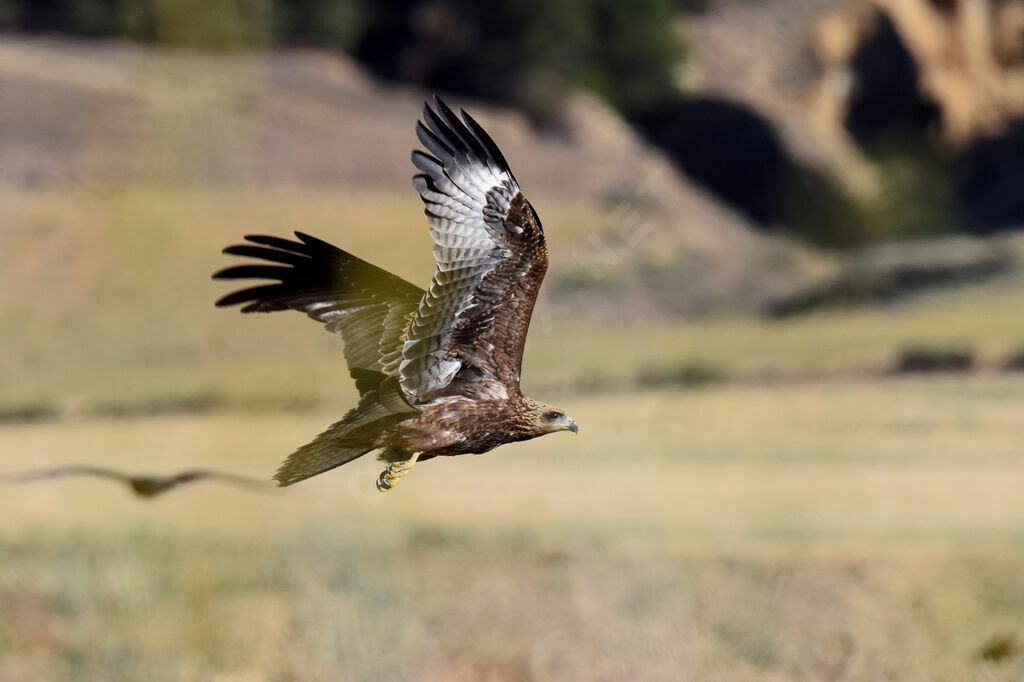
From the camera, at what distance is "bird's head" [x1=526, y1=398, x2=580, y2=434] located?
116 inches

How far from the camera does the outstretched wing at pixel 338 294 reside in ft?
9.84

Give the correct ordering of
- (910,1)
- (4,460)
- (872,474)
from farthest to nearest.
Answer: (910,1) < (872,474) < (4,460)

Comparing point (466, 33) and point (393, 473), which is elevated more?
point (466, 33)

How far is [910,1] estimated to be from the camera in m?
51.5

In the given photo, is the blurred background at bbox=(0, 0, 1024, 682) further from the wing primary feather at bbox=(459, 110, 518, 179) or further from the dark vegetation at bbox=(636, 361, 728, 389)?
the wing primary feather at bbox=(459, 110, 518, 179)

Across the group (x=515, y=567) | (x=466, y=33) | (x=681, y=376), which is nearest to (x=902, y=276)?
(x=681, y=376)

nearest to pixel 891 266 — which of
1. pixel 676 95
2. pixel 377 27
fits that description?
pixel 676 95

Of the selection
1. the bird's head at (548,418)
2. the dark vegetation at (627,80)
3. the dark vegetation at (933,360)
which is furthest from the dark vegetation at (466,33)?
the bird's head at (548,418)

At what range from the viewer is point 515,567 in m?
12.6

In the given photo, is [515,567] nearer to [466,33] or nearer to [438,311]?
[438,311]

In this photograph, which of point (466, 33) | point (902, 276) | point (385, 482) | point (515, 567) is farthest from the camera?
point (466, 33)

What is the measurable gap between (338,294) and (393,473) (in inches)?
25.0

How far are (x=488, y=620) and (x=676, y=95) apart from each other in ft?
116

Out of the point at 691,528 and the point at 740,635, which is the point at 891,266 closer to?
the point at 691,528
